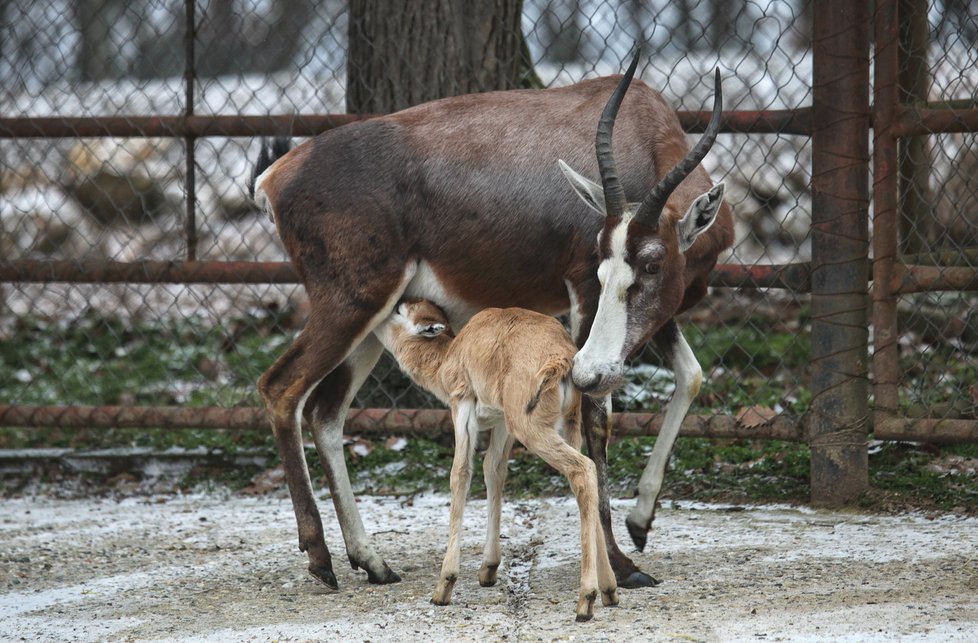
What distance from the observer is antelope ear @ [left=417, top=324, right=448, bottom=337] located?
4586 mm

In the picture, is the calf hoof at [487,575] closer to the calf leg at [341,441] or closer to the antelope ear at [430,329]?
the calf leg at [341,441]

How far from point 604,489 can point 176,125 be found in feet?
10.1

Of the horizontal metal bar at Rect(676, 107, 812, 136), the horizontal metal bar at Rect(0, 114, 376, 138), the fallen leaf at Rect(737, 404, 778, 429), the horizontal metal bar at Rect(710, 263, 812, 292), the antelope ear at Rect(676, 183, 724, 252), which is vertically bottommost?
the fallen leaf at Rect(737, 404, 778, 429)

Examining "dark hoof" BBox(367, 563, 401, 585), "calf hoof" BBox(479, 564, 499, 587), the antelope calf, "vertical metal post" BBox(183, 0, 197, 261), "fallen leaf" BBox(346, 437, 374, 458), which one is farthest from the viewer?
"fallen leaf" BBox(346, 437, 374, 458)

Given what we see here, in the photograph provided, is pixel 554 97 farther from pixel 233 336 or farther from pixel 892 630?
pixel 233 336

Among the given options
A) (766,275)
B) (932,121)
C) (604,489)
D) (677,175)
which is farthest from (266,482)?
(932,121)

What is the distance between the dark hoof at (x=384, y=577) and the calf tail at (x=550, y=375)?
1048mm

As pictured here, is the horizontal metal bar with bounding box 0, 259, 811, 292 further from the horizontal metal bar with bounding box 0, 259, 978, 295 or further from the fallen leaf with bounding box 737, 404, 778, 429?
the fallen leaf with bounding box 737, 404, 778, 429

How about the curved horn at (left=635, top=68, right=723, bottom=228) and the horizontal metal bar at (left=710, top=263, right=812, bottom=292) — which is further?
the horizontal metal bar at (left=710, top=263, right=812, bottom=292)

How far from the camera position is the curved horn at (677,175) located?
13.7ft

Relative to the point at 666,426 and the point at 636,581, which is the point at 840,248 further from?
the point at 636,581

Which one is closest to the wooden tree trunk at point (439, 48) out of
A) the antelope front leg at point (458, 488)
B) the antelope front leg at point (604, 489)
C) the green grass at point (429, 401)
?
the green grass at point (429, 401)

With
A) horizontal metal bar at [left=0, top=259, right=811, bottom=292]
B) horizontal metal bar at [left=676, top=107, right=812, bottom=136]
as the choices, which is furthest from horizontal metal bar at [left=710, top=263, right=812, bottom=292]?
horizontal metal bar at [left=676, top=107, right=812, bottom=136]

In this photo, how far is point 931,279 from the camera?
5.39 metres
